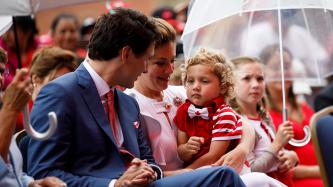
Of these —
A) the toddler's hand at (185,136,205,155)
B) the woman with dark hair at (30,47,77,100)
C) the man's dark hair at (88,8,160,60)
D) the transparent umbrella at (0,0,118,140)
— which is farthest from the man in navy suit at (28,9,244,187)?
the woman with dark hair at (30,47,77,100)

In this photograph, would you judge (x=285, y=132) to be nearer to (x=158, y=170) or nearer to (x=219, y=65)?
(x=219, y=65)

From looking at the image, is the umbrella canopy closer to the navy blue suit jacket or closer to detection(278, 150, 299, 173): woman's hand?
detection(278, 150, 299, 173): woman's hand

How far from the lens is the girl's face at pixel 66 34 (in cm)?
991

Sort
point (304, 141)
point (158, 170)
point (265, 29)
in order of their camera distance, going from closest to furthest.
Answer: point (158, 170) → point (304, 141) → point (265, 29)

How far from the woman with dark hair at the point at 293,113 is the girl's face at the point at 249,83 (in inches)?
21.3

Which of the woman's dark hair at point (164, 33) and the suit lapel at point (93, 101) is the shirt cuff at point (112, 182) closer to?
the suit lapel at point (93, 101)

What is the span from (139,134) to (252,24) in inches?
77.5

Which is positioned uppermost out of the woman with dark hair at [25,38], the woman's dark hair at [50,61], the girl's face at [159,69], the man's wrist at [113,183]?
the woman with dark hair at [25,38]

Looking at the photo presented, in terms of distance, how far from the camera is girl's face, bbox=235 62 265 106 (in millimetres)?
6719

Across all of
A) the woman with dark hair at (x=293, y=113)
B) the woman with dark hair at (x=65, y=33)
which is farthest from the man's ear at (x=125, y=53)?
the woman with dark hair at (x=65, y=33)

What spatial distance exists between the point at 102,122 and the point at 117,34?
49cm

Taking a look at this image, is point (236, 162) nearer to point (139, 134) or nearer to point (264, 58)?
point (139, 134)

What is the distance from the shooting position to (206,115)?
220 inches

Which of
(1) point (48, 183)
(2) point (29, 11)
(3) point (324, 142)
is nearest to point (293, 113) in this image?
(3) point (324, 142)
